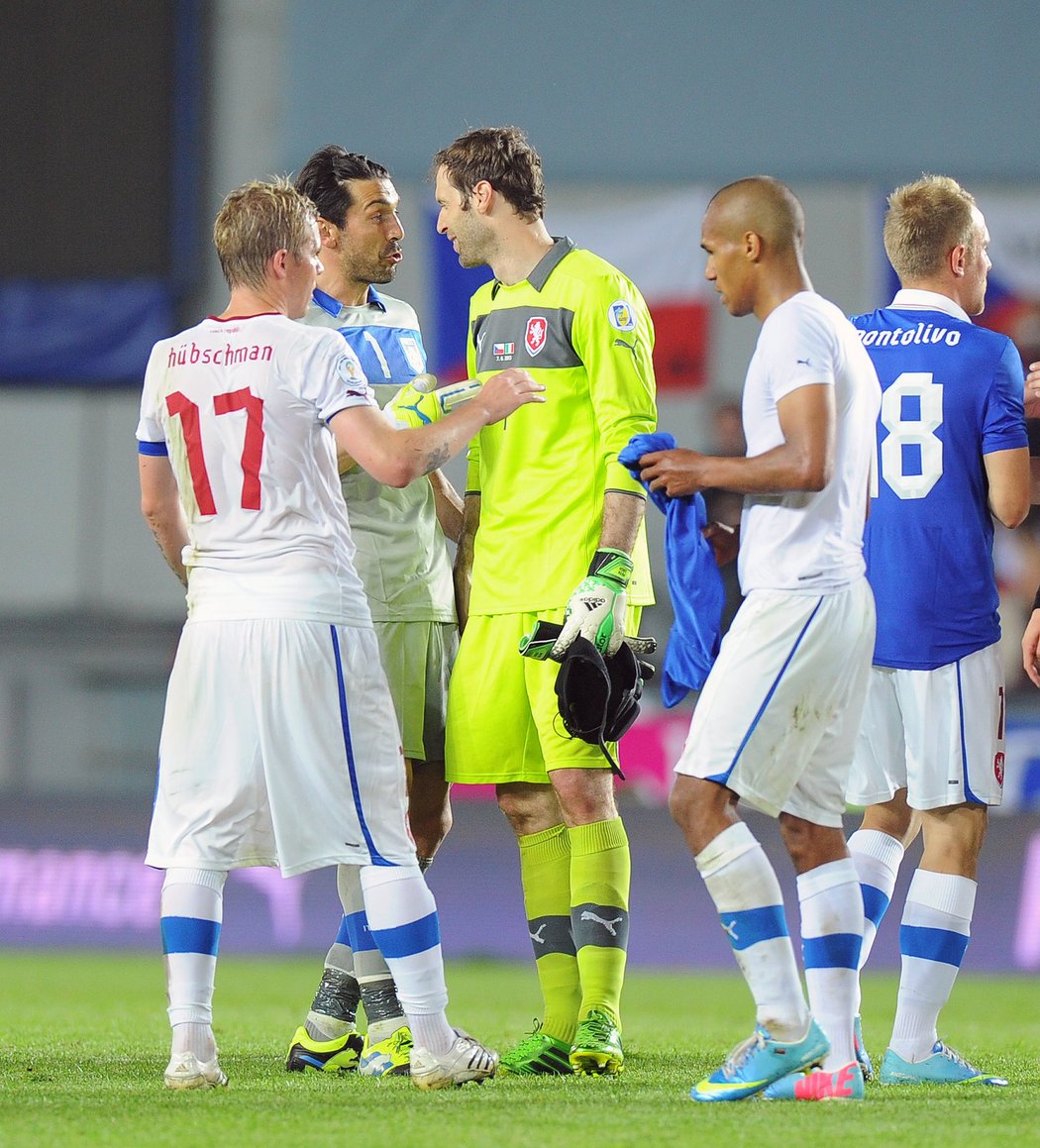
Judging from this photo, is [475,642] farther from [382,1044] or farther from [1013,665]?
[1013,665]

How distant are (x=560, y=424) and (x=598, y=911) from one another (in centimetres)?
111

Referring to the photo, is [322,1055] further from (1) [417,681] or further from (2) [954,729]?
(2) [954,729]

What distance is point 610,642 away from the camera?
3.79m

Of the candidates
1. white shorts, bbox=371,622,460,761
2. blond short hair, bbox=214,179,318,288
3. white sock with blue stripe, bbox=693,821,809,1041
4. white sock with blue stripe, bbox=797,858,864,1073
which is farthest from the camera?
white shorts, bbox=371,622,460,761

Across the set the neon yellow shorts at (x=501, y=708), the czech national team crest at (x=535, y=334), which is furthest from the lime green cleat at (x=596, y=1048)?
the czech national team crest at (x=535, y=334)

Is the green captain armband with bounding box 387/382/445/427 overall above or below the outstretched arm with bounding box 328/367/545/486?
above

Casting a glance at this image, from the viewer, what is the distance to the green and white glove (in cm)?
374

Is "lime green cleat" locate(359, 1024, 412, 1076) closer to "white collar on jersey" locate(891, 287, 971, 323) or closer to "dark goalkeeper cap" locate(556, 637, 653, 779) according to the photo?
"dark goalkeeper cap" locate(556, 637, 653, 779)

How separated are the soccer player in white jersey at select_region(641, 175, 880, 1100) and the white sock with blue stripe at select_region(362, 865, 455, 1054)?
1.79 feet

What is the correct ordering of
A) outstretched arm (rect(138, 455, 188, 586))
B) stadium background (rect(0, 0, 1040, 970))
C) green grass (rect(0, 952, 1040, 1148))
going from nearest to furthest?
green grass (rect(0, 952, 1040, 1148)) < outstretched arm (rect(138, 455, 188, 586)) < stadium background (rect(0, 0, 1040, 970))

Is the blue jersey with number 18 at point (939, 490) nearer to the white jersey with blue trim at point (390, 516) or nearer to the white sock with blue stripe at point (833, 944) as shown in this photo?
the white sock with blue stripe at point (833, 944)

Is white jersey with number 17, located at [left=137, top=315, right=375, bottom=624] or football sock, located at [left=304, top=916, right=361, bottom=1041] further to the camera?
football sock, located at [left=304, top=916, right=361, bottom=1041]

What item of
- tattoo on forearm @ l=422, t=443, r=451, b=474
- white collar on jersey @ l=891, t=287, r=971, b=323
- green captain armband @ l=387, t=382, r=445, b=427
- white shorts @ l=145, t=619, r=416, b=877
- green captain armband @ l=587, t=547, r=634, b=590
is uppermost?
white collar on jersey @ l=891, t=287, r=971, b=323

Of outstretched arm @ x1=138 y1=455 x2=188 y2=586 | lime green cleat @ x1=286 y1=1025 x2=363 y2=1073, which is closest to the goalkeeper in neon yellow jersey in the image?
lime green cleat @ x1=286 y1=1025 x2=363 y2=1073
